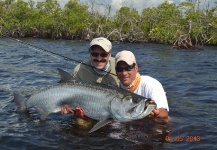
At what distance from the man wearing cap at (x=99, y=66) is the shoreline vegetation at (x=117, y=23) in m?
23.4

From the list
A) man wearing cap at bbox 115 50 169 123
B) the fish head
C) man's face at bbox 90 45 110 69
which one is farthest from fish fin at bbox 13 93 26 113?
the fish head

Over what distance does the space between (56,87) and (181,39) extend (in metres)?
25.1

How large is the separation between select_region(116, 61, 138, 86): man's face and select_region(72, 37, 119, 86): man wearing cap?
581 mm

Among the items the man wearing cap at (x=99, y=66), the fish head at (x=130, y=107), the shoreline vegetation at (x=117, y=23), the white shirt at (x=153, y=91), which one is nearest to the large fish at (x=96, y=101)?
the fish head at (x=130, y=107)

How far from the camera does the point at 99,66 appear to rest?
6.35 meters

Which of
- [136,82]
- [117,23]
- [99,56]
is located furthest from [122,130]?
[117,23]

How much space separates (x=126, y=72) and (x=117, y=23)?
38.1 m

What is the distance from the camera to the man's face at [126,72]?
5.39 m

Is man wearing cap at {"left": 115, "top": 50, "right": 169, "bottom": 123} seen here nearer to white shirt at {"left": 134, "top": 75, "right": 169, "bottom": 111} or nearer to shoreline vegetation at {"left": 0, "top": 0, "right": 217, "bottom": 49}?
white shirt at {"left": 134, "top": 75, "right": 169, "bottom": 111}

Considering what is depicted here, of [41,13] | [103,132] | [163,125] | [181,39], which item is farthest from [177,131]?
[41,13]

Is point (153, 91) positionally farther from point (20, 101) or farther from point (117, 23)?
point (117, 23)

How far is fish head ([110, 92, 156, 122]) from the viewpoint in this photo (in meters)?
4.64

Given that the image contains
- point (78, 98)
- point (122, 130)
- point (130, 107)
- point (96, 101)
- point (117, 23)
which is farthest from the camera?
point (117, 23)

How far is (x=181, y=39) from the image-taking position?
96.0ft
